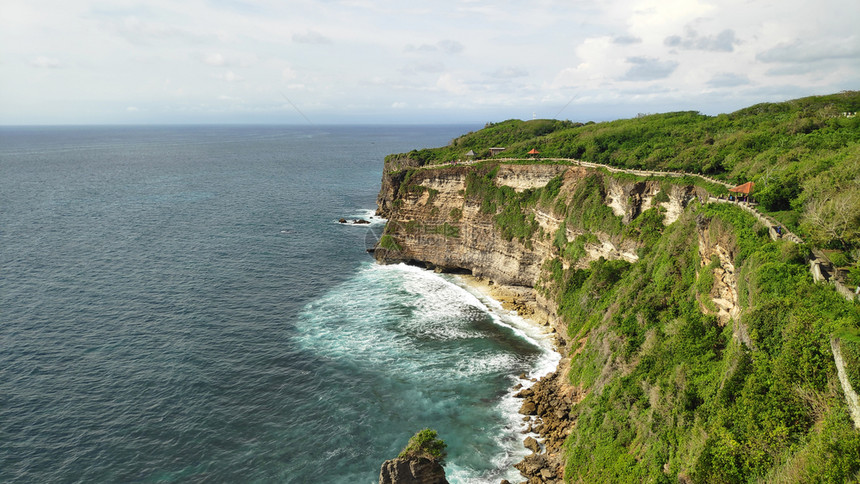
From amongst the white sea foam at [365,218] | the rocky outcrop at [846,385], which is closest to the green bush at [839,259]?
the rocky outcrop at [846,385]

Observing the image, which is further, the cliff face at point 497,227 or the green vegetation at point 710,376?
the cliff face at point 497,227

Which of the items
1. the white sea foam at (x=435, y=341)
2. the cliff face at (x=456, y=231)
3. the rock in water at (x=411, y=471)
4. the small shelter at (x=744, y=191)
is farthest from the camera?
the cliff face at (x=456, y=231)

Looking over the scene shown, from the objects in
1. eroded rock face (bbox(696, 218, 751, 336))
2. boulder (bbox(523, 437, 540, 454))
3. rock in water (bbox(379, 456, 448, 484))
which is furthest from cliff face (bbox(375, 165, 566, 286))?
rock in water (bbox(379, 456, 448, 484))

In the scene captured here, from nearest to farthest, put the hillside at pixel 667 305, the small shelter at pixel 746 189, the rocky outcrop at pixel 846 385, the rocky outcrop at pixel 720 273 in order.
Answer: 1. the rocky outcrop at pixel 846 385
2. the hillside at pixel 667 305
3. the rocky outcrop at pixel 720 273
4. the small shelter at pixel 746 189

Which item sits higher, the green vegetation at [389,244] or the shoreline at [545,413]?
the green vegetation at [389,244]

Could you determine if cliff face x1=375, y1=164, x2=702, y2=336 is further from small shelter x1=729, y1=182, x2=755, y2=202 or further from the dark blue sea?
small shelter x1=729, y1=182, x2=755, y2=202

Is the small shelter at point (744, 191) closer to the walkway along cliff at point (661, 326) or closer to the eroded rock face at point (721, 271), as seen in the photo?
the walkway along cliff at point (661, 326)

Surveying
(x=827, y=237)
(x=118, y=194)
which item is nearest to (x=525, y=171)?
(x=827, y=237)

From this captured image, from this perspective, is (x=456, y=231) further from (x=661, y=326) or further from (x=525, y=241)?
(x=661, y=326)
